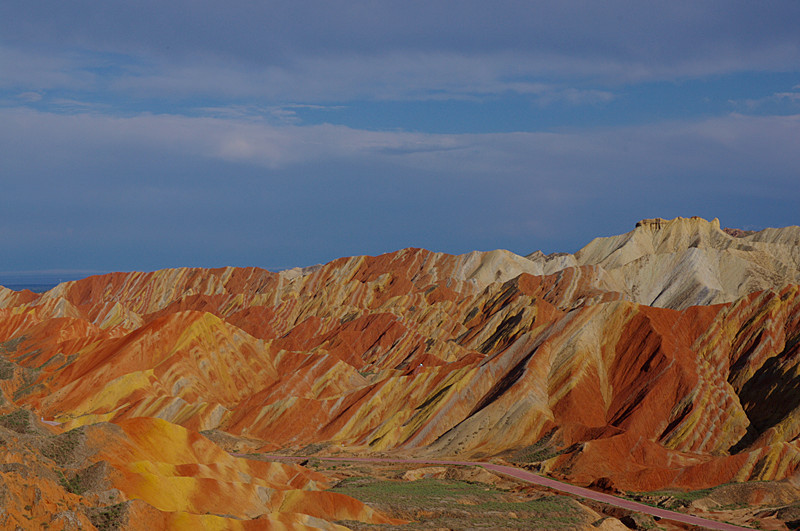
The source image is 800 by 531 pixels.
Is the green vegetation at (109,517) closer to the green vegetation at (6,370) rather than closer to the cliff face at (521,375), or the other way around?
the cliff face at (521,375)

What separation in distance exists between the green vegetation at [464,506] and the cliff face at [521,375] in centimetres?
1311

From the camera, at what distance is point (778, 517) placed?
60938mm

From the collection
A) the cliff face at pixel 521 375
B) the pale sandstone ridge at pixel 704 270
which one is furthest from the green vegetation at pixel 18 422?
the pale sandstone ridge at pixel 704 270

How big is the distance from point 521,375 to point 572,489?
85.0 feet

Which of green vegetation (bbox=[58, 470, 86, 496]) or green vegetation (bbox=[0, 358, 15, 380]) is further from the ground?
green vegetation (bbox=[58, 470, 86, 496])

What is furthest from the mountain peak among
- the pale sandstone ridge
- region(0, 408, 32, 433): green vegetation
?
region(0, 408, 32, 433): green vegetation

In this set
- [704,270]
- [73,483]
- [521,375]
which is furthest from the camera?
[704,270]

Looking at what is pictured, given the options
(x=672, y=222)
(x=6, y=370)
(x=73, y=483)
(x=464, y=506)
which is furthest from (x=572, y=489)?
(x=672, y=222)

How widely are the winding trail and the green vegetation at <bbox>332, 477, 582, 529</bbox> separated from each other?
5.00 meters

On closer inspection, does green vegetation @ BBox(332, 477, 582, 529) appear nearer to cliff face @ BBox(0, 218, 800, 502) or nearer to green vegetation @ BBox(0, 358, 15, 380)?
cliff face @ BBox(0, 218, 800, 502)

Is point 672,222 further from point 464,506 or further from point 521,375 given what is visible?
point 464,506

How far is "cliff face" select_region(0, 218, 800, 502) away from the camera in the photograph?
8300 centimetres

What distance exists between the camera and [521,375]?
9612cm

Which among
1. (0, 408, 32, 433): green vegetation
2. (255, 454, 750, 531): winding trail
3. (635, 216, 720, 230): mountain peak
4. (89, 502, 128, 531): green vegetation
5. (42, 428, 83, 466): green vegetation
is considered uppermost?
(635, 216, 720, 230): mountain peak
